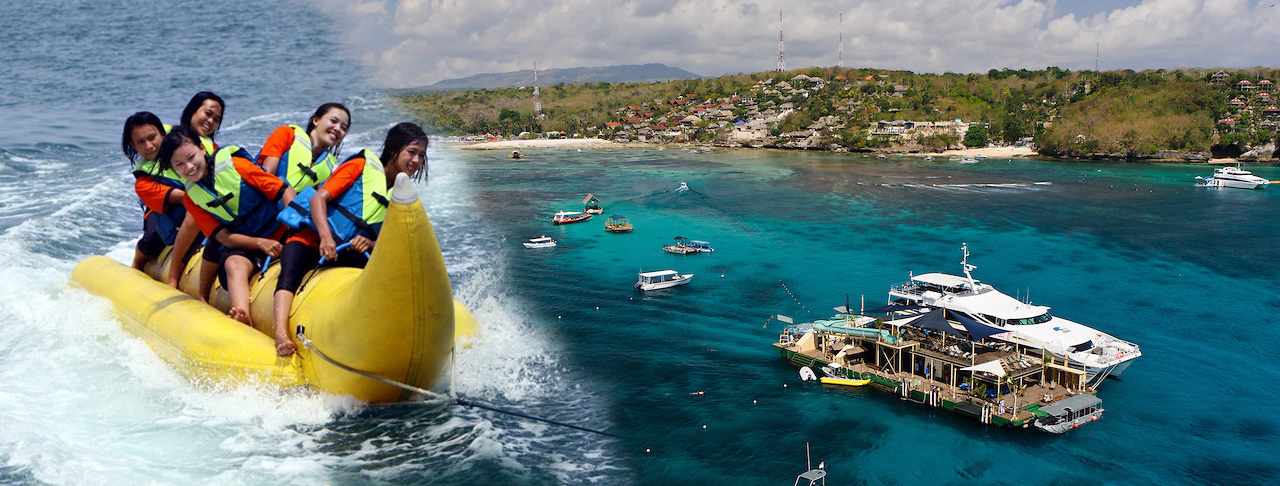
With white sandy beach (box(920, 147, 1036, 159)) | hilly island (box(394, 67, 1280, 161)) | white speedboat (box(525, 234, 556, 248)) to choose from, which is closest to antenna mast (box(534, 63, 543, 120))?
hilly island (box(394, 67, 1280, 161))

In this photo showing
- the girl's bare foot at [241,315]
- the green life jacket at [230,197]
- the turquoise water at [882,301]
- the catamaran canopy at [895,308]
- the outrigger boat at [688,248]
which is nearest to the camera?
the green life jacket at [230,197]

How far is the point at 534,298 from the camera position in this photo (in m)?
29.5

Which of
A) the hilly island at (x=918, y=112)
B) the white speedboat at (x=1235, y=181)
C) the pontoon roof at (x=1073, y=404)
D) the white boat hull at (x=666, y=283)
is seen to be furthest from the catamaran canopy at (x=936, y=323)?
the hilly island at (x=918, y=112)

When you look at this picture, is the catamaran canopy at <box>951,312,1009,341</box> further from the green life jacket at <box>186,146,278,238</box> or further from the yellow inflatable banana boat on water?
the green life jacket at <box>186,146,278,238</box>

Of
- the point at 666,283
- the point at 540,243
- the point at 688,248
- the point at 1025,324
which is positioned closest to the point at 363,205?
the point at 1025,324

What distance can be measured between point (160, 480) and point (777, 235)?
39.1 metres

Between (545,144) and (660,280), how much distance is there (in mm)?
90854

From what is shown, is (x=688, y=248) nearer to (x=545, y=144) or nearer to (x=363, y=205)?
(x=363, y=205)

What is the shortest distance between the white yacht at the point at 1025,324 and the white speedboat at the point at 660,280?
25.7ft

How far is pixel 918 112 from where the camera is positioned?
125 metres

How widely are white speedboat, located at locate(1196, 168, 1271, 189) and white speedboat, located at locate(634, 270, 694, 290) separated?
2333 inches

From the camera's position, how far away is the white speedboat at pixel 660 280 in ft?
106

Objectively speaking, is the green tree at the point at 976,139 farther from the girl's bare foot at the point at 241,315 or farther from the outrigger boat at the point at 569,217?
the girl's bare foot at the point at 241,315

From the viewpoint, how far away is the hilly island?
99.2m
